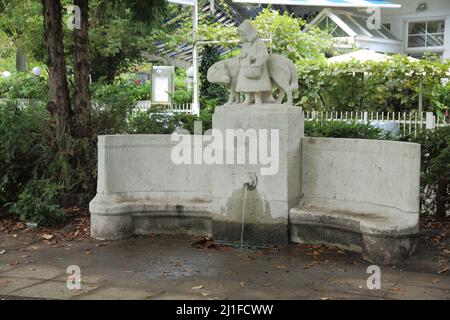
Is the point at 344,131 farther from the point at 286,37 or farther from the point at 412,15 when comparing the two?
the point at 412,15

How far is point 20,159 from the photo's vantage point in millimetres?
8719

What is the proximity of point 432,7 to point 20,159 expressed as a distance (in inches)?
758

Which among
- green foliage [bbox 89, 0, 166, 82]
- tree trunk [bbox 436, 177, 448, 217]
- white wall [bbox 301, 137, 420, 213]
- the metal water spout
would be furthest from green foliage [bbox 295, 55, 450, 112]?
the metal water spout

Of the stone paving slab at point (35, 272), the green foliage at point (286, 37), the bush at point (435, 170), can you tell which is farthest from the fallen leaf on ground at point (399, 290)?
the green foliage at point (286, 37)

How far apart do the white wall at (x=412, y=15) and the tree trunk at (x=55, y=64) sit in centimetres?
1742

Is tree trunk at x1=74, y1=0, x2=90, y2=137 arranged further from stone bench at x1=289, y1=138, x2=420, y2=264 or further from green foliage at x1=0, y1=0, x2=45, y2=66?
green foliage at x1=0, y1=0, x2=45, y2=66

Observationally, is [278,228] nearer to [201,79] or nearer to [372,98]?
[372,98]

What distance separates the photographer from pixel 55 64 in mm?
9141

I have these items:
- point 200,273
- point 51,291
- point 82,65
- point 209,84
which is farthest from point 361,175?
point 209,84

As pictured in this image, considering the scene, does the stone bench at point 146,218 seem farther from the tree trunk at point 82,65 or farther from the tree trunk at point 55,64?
the tree trunk at point 82,65

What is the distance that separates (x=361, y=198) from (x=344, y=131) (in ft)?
7.28

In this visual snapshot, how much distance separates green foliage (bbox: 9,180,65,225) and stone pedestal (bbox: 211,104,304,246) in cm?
231

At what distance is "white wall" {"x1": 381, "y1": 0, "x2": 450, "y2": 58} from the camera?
76.0ft
